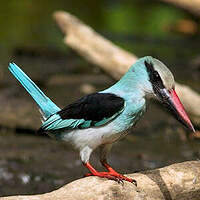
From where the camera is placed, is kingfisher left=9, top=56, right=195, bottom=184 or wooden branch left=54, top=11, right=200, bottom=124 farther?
wooden branch left=54, top=11, right=200, bottom=124

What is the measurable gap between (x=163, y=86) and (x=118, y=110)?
1.06 feet

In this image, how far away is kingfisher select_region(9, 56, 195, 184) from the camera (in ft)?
12.5

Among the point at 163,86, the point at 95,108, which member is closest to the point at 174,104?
the point at 163,86

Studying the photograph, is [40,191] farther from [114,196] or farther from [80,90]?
[80,90]

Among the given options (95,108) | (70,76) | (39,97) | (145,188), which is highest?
(95,108)

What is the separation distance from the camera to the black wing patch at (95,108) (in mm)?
3891

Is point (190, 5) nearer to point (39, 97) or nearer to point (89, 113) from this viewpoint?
point (39, 97)

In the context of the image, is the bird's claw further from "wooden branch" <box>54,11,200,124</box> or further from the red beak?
"wooden branch" <box>54,11,200,124</box>

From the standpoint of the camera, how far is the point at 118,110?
3885mm

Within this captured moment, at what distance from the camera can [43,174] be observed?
5734mm

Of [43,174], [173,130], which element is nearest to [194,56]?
[173,130]

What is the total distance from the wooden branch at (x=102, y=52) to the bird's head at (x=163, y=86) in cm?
249

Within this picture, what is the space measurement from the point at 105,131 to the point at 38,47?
23.8ft

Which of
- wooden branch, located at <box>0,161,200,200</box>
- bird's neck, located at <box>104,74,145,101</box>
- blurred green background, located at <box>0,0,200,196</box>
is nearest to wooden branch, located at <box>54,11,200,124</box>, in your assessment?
blurred green background, located at <box>0,0,200,196</box>
